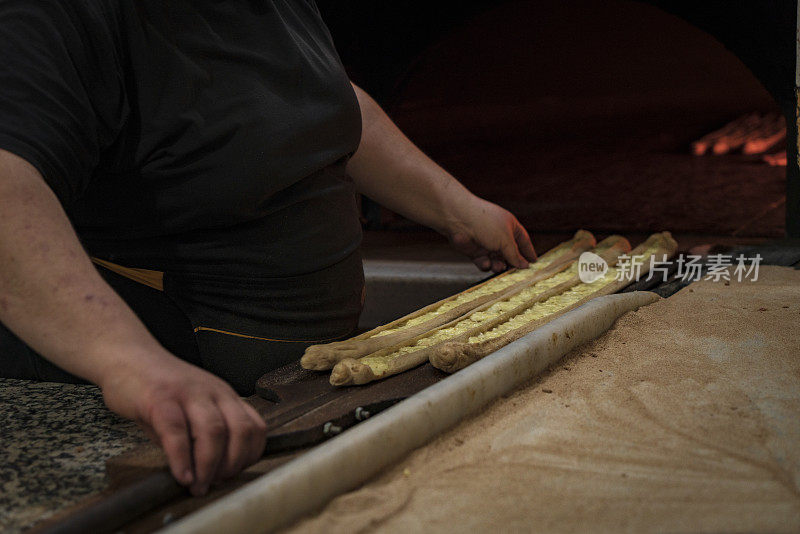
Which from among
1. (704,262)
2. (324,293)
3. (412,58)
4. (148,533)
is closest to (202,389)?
(148,533)

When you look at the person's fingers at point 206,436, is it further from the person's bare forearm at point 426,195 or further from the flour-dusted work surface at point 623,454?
the person's bare forearm at point 426,195

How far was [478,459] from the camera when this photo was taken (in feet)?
2.95

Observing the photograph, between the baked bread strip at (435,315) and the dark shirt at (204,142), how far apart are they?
0.51ft

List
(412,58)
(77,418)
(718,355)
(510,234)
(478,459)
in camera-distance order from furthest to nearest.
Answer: (412,58)
(510,234)
(718,355)
(77,418)
(478,459)

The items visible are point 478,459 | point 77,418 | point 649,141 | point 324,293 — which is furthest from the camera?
point 649,141

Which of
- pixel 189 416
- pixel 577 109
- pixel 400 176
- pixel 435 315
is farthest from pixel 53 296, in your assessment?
pixel 577 109

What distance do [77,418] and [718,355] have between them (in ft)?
3.45

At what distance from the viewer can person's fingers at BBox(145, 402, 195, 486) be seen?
2.46 feet

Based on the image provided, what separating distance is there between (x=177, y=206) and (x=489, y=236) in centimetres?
103

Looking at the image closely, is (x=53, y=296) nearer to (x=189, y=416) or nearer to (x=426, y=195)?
(x=189, y=416)

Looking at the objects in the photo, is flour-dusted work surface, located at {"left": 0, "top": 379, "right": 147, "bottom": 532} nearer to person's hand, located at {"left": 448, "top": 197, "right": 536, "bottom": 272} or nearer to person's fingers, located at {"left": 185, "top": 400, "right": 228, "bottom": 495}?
person's fingers, located at {"left": 185, "top": 400, "right": 228, "bottom": 495}

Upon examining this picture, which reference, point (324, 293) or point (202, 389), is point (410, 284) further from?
point (202, 389)

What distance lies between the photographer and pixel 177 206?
4.07 ft

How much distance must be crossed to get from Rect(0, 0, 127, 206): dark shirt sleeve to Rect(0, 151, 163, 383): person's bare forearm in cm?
5
